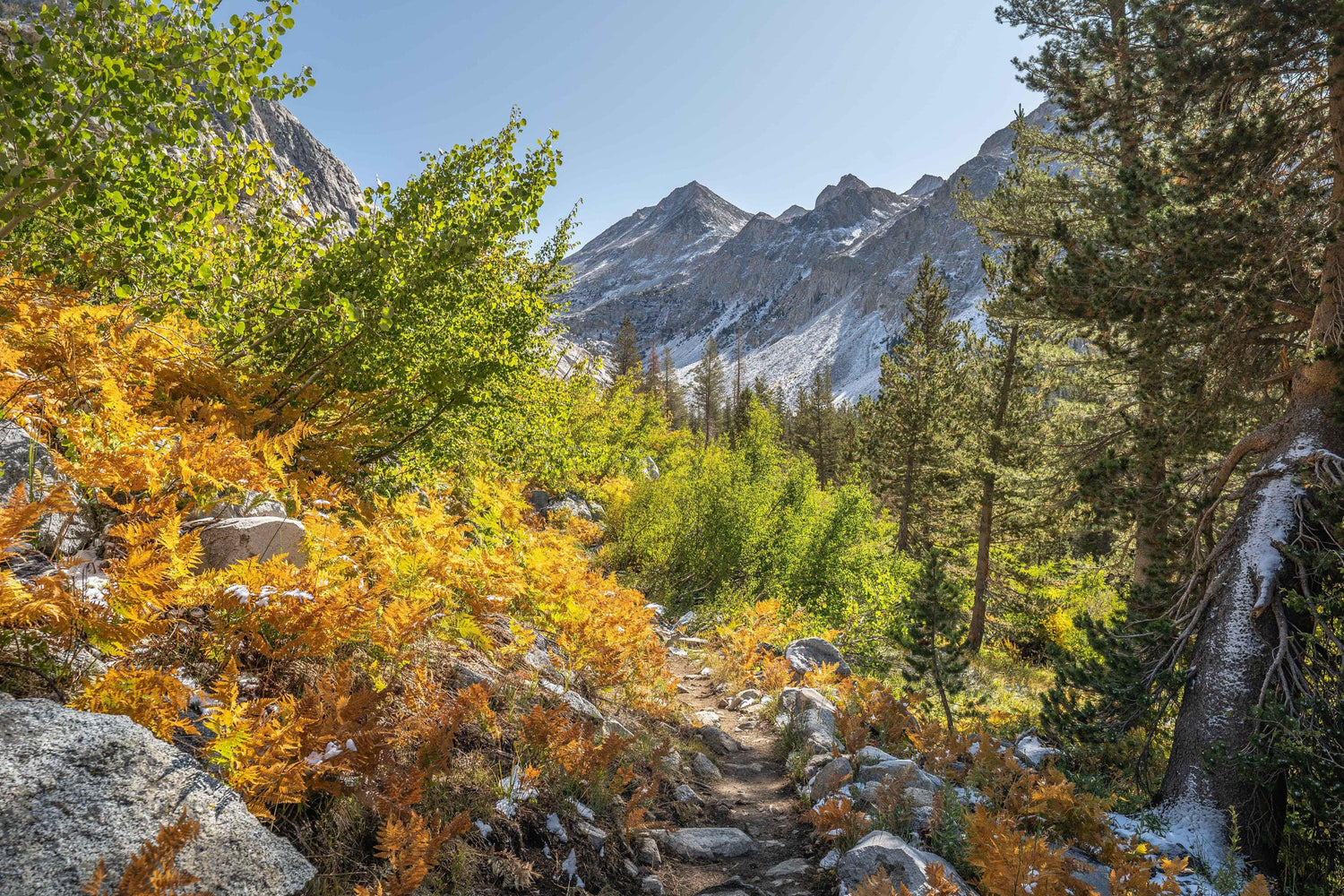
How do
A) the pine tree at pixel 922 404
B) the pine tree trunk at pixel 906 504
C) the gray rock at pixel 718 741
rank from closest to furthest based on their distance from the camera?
the gray rock at pixel 718 741
the pine tree at pixel 922 404
the pine tree trunk at pixel 906 504

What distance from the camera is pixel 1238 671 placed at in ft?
14.0

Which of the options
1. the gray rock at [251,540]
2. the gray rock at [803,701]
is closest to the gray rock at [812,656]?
the gray rock at [803,701]

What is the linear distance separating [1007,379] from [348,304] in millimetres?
15043

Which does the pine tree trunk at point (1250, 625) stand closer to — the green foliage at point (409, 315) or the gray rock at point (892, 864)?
the gray rock at point (892, 864)

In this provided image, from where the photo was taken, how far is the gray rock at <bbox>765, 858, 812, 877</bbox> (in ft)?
12.5

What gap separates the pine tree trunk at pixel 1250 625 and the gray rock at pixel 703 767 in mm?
3356

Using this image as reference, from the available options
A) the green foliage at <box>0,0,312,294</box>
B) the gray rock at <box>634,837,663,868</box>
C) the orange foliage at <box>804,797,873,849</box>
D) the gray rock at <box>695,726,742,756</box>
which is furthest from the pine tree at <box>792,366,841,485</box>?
the green foliage at <box>0,0,312,294</box>

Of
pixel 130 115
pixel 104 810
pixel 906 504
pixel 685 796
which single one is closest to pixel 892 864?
pixel 685 796

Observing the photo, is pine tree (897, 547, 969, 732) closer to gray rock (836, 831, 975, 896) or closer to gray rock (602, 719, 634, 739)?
gray rock (836, 831, 975, 896)

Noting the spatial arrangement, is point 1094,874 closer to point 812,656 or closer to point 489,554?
point 489,554

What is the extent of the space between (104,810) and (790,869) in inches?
142

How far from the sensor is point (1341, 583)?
4.18 meters

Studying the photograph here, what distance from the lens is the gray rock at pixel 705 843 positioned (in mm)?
3906

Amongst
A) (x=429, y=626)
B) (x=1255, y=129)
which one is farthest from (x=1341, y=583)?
(x=429, y=626)
